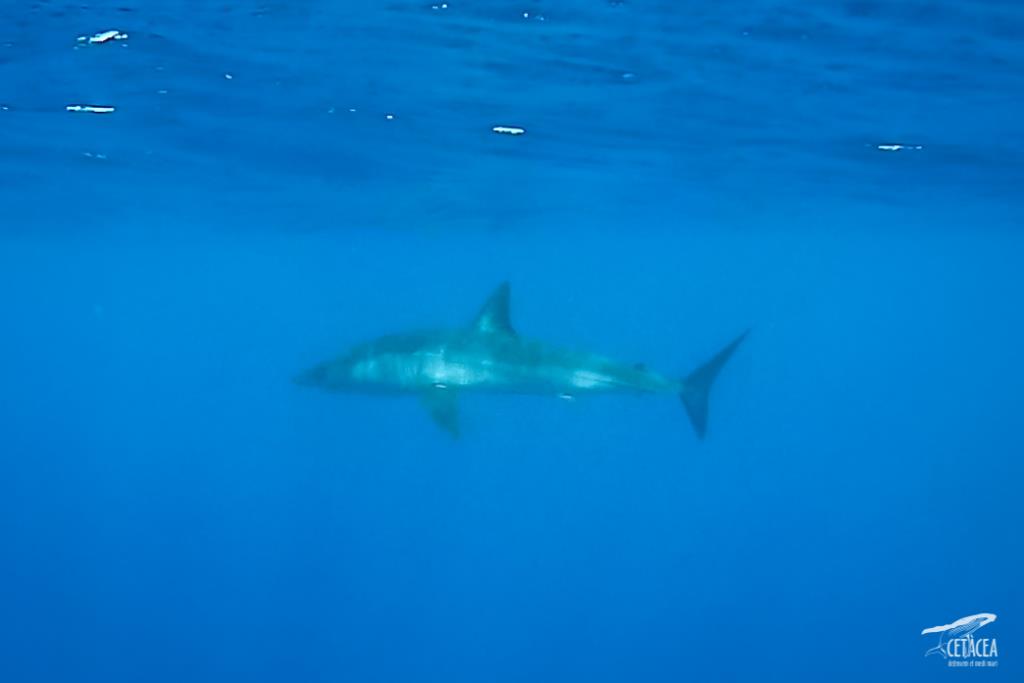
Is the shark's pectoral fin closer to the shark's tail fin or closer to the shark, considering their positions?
the shark

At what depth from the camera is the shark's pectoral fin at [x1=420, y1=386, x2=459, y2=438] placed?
14523mm

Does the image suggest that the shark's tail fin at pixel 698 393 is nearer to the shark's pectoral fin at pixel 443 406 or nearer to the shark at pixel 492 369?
the shark at pixel 492 369

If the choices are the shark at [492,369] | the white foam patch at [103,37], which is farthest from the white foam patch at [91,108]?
the shark at [492,369]

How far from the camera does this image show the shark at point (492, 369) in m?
14.4

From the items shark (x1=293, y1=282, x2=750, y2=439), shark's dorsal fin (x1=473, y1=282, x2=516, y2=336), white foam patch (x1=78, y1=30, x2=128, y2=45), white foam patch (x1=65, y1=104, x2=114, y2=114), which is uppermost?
white foam patch (x1=78, y1=30, x2=128, y2=45)

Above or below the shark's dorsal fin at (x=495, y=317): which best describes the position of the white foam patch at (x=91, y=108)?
above

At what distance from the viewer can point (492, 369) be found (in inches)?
581

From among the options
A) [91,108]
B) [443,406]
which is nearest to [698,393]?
[443,406]

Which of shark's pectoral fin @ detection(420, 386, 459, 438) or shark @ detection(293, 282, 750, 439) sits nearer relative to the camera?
shark @ detection(293, 282, 750, 439)

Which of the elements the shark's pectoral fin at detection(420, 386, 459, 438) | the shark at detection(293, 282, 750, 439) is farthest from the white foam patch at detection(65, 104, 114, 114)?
the shark's pectoral fin at detection(420, 386, 459, 438)

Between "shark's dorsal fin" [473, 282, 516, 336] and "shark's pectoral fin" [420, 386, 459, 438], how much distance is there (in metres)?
1.21

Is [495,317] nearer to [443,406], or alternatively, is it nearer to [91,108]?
[443,406]

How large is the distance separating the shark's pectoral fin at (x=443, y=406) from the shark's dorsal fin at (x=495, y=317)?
1.21 metres

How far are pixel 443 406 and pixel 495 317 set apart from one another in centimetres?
172
